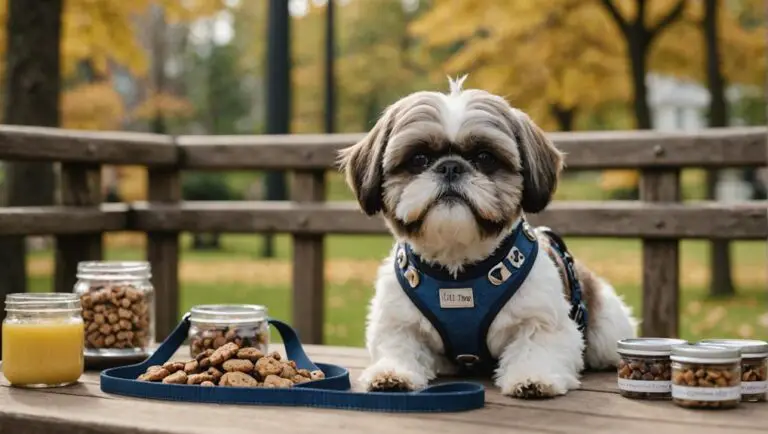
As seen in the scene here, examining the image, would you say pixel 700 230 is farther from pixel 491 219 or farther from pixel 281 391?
pixel 281 391

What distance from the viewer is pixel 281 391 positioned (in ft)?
9.11

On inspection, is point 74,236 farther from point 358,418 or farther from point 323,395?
point 358,418

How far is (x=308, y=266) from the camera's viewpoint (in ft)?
16.7

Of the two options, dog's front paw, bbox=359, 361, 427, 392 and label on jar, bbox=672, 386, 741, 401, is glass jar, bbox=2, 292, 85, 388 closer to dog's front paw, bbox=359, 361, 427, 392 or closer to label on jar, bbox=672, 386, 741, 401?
dog's front paw, bbox=359, 361, 427, 392

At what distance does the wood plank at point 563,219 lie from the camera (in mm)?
4242

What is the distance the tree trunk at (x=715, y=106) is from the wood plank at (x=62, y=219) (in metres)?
7.53

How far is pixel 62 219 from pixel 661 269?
2598 millimetres

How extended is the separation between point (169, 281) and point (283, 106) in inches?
141

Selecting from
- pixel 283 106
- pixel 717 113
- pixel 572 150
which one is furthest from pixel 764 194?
pixel 572 150

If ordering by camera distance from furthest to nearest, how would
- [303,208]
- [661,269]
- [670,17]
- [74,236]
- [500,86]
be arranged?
[500,86] < [670,17] < [303,208] < [74,236] < [661,269]

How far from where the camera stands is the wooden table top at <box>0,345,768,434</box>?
97.4 inches

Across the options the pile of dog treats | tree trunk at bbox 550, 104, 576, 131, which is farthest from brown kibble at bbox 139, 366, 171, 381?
tree trunk at bbox 550, 104, 576, 131

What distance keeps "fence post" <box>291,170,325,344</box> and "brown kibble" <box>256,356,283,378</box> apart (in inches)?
81.3

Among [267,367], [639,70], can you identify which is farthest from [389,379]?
[639,70]
